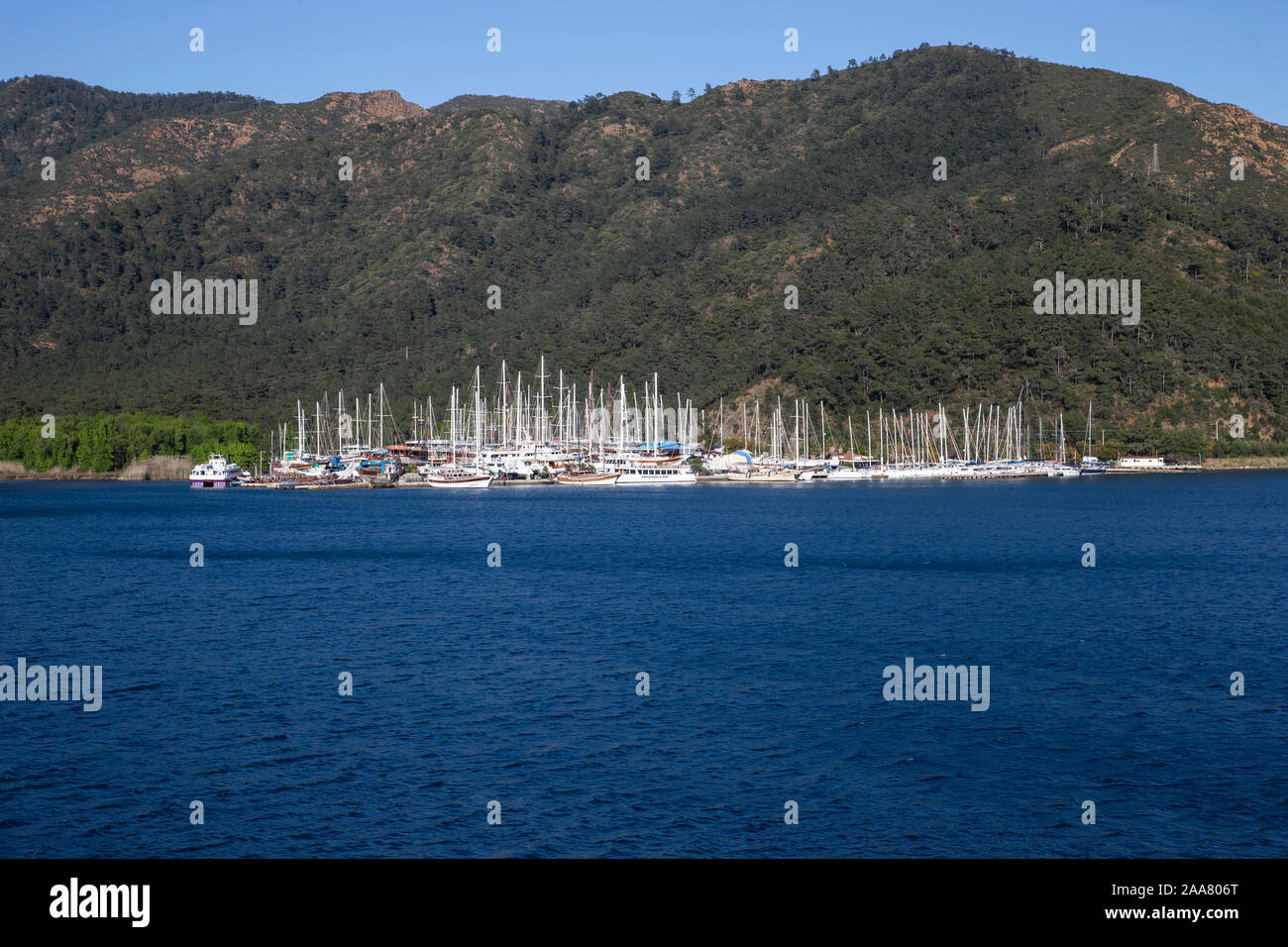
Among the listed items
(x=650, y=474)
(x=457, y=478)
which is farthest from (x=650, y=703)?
(x=650, y=474)

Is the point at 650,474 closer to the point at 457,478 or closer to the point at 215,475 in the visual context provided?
the point at 457,478

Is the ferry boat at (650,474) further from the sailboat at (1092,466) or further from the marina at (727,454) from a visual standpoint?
the sailboat at (1092,466)

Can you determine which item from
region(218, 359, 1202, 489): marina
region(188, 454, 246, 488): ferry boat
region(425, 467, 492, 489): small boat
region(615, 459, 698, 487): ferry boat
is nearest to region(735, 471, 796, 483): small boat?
region(218, 359, 1202, 489): marina

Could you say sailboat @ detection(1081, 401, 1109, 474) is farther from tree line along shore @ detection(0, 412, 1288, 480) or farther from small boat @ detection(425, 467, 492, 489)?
small boat @ detection(425, 467, 492, 489)

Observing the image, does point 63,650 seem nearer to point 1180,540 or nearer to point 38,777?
point 38,777
